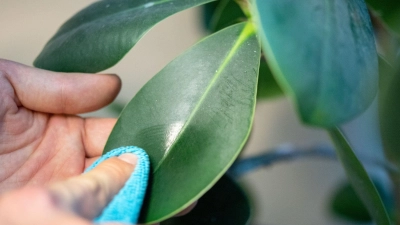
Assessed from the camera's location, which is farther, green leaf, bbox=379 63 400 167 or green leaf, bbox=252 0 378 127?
green leaf, bbox=379 63 400 167

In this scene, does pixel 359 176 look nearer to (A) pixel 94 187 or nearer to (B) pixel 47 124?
(A) pixel 94 187

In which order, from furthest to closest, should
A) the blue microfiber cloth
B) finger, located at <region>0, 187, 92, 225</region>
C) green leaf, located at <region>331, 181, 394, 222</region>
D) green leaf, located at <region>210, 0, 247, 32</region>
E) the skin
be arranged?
green leaf, located at <region>331, 181, 394, 222</region> < green leaf, located at <region>210, 0, 247, 32</region> < the skin < the blue microfiber cloth < finger, located at <region>0, 187, 92, 225</region>

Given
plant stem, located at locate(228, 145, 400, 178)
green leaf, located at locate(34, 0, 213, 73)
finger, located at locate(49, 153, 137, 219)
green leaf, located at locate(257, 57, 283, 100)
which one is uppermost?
green leaf, located at locate(34, 0, 213, 73)

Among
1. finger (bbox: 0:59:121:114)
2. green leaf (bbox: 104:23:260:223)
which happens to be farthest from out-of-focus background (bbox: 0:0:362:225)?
green leaf (bbox: 104:23:260:223)

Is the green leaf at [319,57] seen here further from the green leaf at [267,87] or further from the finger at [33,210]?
the green leaf at [267,87]

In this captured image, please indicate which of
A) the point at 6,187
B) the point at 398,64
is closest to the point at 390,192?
the point at 398,64

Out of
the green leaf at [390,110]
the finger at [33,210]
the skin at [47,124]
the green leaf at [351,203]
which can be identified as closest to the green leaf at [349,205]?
the green leaf at [351,203]

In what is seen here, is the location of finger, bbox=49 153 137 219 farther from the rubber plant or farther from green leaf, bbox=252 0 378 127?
green leaf, bbox=252 0 378 127

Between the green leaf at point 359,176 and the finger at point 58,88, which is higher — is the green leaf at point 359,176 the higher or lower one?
the lower one
